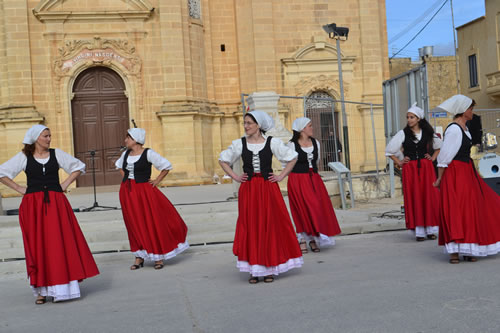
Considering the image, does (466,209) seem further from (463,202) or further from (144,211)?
(144,211)

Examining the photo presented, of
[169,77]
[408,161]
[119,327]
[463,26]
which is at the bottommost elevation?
[119,327]

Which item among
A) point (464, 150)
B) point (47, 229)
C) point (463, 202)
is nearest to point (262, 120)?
point (464, 150)

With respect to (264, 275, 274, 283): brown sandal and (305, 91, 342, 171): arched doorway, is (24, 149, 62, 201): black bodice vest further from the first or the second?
(305, 91, 342, 171): arched doorway

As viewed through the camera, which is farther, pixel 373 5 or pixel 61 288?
pixel 373 5

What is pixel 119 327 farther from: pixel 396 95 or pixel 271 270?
pixel 396 95

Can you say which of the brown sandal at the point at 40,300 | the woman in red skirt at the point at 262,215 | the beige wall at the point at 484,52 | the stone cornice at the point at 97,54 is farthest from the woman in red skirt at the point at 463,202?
the beige wall at the point at 484,52

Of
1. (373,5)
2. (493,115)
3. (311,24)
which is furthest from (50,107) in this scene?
(493,115)

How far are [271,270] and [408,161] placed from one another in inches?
136

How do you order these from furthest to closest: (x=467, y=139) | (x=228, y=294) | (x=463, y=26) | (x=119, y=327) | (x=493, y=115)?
(x=463, y=26), (x=493, y=115), (x=467, y=139), (x=228, y=294), (x=119, y=327)

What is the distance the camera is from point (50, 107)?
808 inches

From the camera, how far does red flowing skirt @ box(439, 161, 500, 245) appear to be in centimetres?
713

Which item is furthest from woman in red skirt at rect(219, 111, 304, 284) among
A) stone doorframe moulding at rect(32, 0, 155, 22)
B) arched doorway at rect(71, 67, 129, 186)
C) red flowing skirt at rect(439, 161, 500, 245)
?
stone doorframe moulding at rect(32, 0, 155, 22)

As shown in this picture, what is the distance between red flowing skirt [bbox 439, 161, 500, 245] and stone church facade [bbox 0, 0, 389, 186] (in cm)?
1172

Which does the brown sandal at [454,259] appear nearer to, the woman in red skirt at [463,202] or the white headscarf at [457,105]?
the woman in red skirt at [463,202]
